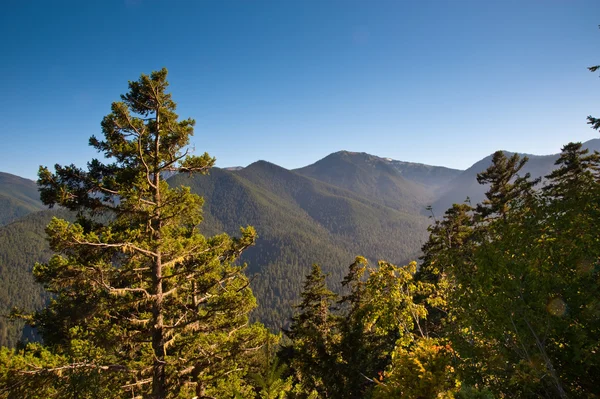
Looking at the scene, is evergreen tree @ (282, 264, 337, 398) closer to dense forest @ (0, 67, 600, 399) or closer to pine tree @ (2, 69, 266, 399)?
dense forest @ (0, 67, 600, 399)

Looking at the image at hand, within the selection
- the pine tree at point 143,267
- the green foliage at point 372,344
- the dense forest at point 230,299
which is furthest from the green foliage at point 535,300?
the pine tree at point 143,267

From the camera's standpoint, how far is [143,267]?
884cm

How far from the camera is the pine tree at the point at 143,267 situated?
738 centimetres

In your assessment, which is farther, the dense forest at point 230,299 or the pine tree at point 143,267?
the pine tree at point 143,267

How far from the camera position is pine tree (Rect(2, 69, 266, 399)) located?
7383 millimetres

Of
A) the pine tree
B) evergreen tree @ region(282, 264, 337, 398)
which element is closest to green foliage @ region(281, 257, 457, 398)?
evergreen tree @ region(282, 264, 337, 398)

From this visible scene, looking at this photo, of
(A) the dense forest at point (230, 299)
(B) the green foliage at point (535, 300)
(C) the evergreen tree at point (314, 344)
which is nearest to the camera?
(B) the green foliage at point (535, 300)

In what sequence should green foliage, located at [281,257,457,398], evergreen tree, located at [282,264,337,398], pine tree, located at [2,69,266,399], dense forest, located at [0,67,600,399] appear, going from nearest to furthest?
dense forest, located at [0,67,600,399] → green foliage, located at [281,257,457,398] → pine tree, located at [2,69,266,399] → evergreen tree, located at [282,264,337,398]

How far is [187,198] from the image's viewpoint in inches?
339

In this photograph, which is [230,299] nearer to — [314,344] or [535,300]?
[314,344]

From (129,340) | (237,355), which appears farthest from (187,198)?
(237,355)

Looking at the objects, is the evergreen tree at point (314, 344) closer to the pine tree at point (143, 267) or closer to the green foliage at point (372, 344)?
the green foliage at point (372, 344)

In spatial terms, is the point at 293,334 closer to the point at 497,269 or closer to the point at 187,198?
the point at 187,198

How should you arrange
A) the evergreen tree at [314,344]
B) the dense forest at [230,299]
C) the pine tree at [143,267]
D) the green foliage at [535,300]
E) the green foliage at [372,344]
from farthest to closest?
1. the evergreen tree at [314,344]
2. the pine tree at [143,267]
3. the green foliage at [372,344]
4. the dense forest at [230,299]
5. the green foliage at [535,300]
